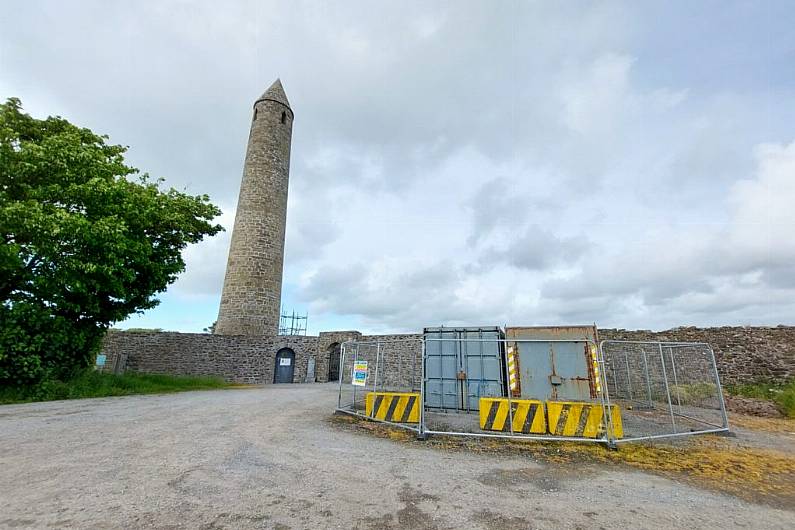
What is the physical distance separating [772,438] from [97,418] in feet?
46.9

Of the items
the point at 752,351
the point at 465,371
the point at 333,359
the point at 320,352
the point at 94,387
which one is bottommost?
the point at 94,387

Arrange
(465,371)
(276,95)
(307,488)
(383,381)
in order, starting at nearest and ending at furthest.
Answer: (307,488)
(465,371)
(383,381)
(276,95)

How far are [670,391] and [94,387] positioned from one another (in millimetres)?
20470

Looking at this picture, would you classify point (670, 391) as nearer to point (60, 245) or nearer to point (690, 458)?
point (690, 458)

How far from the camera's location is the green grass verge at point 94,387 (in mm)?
10429

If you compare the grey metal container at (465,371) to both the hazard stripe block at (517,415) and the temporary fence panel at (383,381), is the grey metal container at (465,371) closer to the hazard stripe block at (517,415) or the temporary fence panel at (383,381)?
the temporary fence panel at (383,381)

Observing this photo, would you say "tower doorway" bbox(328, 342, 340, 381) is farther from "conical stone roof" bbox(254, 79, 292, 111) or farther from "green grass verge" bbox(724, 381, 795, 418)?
"green grass verge" bbox(724, 381, 795, 418)

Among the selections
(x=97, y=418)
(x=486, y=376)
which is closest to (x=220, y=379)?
(x=97, y=418)

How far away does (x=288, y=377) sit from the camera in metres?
22.1

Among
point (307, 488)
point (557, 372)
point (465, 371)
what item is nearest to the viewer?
point (307, 488)

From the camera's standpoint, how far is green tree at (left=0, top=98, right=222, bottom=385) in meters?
9.88

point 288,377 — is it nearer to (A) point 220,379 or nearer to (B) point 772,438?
(A) point 220,379

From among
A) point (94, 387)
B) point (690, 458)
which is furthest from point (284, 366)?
point (690, 458)

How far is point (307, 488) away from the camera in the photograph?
3.99 m
